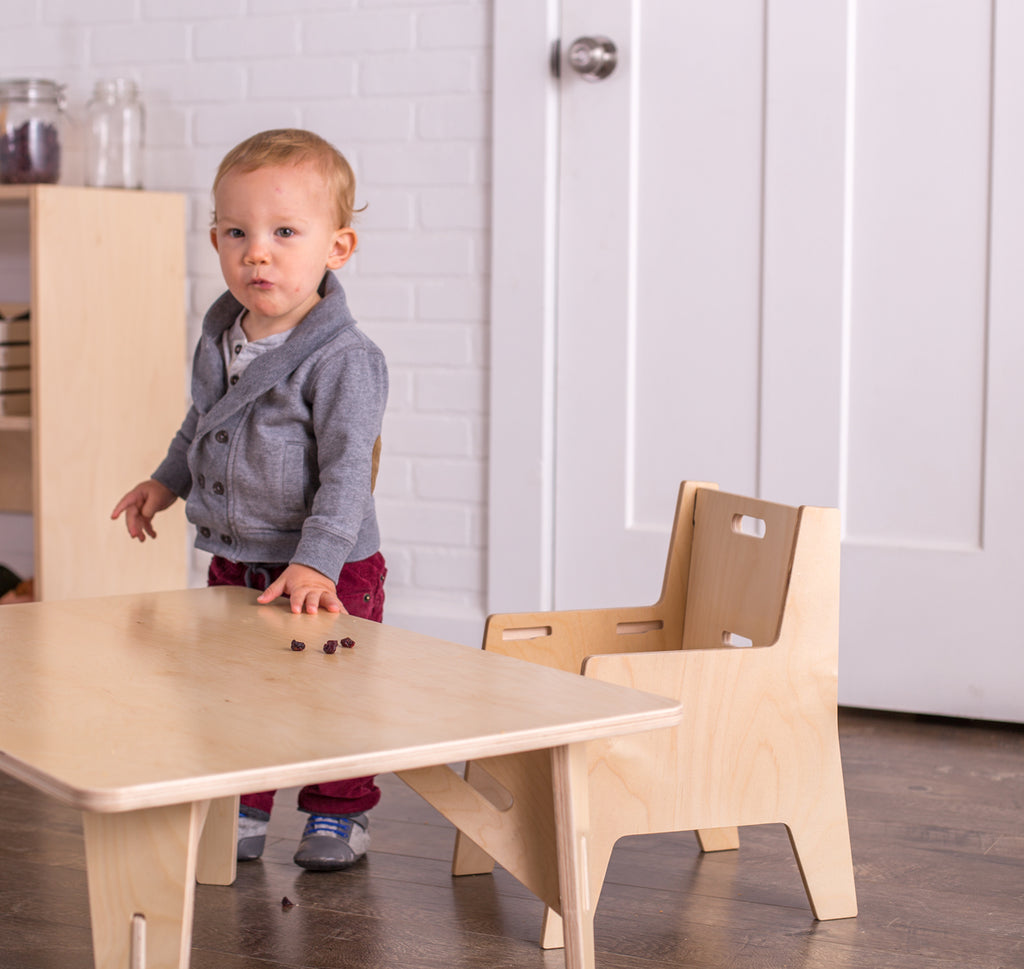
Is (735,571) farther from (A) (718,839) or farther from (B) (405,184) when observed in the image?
(B) (405,184)

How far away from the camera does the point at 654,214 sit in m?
2.41

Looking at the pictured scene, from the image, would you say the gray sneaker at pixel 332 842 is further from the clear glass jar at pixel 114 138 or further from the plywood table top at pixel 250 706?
Result: the clear glass jar at pixel 114 138

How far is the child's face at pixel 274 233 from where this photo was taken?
59.4 inches

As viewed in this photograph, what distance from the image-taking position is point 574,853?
1047mm

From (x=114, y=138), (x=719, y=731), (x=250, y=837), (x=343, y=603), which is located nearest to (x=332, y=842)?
(x=250, y=837)

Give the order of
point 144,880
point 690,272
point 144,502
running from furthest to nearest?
point 690,272 < point 144,502 < point 144,880

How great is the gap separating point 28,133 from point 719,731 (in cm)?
196

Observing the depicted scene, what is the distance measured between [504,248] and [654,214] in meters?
0.28

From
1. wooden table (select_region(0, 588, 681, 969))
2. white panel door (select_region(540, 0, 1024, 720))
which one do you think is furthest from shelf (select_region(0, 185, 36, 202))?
wooden table (select_region(0, 588, 681, 969))

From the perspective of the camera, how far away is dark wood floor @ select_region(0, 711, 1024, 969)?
1.34m

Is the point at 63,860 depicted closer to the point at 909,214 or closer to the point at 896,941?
the point at 896,941

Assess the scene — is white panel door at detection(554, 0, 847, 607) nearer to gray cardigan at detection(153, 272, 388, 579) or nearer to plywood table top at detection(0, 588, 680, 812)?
gray cardigan at detection(153, 272, 388, 579)

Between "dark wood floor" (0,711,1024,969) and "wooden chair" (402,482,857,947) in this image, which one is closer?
"wooden chair" (402,482,857,947)

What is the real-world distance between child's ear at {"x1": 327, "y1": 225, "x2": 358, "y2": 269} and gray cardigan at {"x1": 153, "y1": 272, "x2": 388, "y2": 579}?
0.08 feet
